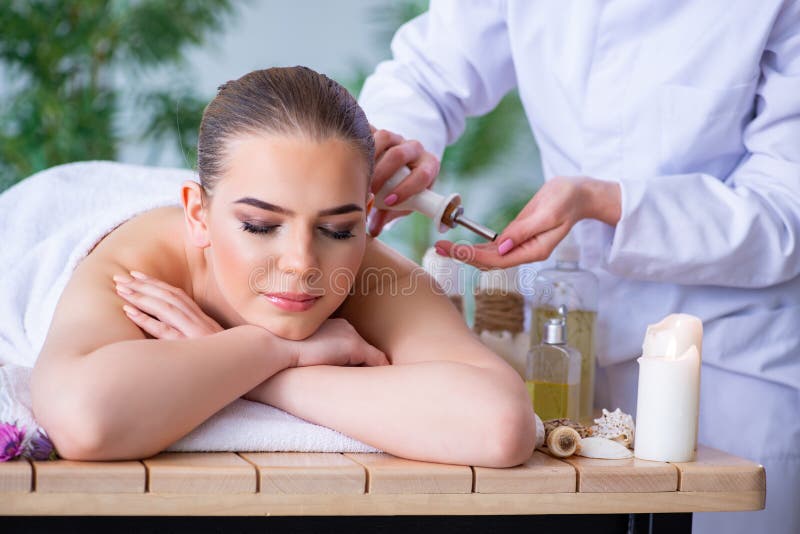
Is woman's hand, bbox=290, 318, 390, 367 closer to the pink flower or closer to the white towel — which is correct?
the white towel

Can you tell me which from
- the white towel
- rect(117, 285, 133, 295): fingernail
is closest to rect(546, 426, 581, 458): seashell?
the white towel

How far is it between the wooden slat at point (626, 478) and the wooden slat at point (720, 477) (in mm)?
14

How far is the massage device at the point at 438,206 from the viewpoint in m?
1.49

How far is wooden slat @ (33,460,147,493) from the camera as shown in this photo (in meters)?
0.94

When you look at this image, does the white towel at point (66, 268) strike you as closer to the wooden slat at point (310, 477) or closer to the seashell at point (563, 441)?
the wooden slat at point (310, 477)

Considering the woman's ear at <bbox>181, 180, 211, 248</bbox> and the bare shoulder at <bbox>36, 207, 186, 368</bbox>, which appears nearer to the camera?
the bare shoulder at <bbox>36, 207, 186, 368</bbox>

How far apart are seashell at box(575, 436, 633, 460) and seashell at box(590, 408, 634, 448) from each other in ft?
0.08

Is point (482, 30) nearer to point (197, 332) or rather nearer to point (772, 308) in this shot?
point (772, 308)

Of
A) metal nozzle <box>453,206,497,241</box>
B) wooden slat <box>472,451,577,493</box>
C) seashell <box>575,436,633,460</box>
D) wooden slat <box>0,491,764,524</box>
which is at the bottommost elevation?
wooden slat <box>0,491,764,524</box>

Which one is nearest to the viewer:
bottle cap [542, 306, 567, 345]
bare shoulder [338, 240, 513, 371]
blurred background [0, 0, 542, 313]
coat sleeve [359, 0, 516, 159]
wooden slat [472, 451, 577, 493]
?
wooden slat [472, 451, 577, 493]

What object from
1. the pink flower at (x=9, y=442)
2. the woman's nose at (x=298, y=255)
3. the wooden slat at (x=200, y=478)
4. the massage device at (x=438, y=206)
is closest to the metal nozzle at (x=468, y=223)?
the massage device at (x=438, y=206)

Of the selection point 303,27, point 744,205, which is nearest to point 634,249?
point 744,205

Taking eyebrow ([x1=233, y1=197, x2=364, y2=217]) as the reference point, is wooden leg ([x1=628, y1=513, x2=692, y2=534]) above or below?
below

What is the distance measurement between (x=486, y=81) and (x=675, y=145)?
465 mm
